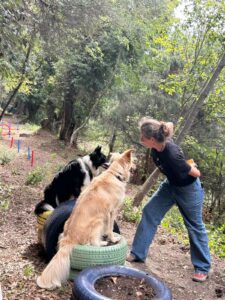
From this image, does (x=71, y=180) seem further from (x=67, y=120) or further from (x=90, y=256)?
(x=67, y=120)

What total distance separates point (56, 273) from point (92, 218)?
70 cm

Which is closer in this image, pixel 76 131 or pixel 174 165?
pixel 174 165

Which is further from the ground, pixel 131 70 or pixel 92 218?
pixel 131 70

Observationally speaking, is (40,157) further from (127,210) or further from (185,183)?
(185,183)

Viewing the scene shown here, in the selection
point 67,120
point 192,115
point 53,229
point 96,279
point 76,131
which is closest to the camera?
point 96,279

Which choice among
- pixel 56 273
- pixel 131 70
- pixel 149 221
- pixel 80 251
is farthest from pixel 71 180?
pixel 131 70

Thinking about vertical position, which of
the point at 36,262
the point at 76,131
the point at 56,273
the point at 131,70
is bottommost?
the point at 36,262

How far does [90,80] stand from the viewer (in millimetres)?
17375

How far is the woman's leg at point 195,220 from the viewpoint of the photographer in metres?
4.43

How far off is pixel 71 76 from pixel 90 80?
103cm

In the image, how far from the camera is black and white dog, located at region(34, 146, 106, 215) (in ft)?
17.9

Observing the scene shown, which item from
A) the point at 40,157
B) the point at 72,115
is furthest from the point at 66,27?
the point at 72,115

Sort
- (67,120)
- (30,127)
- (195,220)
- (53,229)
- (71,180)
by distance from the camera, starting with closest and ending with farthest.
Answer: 1. (53,229)
2. (195,220)
3. (71,180)
4. (67,120)
5. (30,127)

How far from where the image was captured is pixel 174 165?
4.23m
